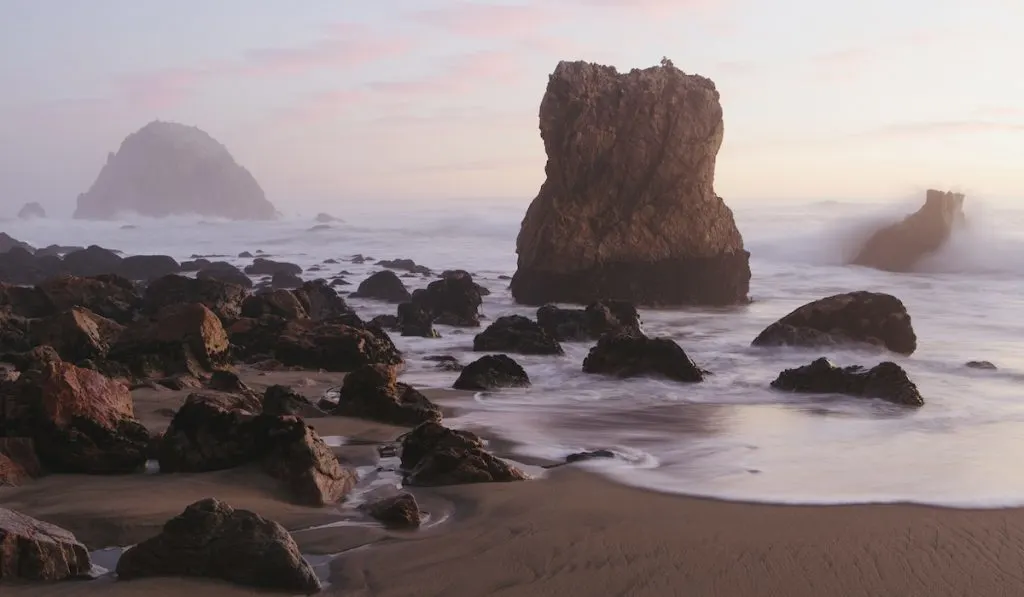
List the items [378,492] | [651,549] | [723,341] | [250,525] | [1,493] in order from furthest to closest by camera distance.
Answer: [723,341] → [378,492] → [1,493] → [651,549] → [250,525]

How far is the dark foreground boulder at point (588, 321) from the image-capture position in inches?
605

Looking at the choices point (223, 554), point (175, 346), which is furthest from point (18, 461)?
point (175, 346)

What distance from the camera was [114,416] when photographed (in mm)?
6016

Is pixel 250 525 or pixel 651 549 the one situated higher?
pixel 250 525

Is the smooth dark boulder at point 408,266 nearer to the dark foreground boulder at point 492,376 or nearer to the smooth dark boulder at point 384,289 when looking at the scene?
the smooth dark boulder at point 384,289

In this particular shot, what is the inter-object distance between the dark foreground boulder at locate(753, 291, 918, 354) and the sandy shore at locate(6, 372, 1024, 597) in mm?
8844

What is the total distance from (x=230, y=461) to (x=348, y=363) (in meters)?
5.89

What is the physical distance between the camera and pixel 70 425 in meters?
5.79

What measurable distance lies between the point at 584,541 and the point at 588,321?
10827 mm

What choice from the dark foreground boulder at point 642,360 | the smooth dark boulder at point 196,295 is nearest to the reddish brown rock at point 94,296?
the smooth dark boulder at point 196,295

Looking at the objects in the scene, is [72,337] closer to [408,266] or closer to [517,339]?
[517,339]

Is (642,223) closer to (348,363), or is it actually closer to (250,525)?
(348,363)

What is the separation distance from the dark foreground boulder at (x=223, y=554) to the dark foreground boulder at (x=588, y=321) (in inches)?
439

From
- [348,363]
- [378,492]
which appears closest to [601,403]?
[348,363]
